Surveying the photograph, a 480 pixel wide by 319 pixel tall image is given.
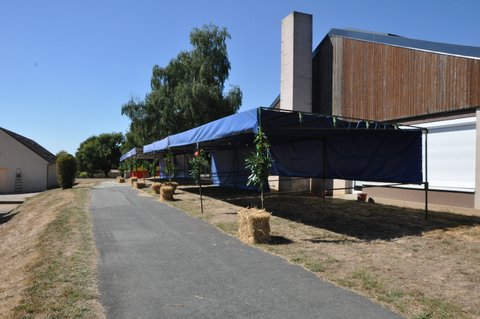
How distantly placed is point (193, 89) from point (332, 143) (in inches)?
799

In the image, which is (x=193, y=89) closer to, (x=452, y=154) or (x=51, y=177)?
(x=51, y=177)

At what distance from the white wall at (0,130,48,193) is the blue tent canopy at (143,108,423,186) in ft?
Answer: 87.7

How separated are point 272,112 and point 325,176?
19.2ft

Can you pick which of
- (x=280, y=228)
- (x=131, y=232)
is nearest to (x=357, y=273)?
(x=280, y=228)

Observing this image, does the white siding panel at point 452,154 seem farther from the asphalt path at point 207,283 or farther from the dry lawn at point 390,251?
the asphalt path at point 207,283

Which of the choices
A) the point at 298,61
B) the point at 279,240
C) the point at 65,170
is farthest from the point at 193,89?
the point at 279,240

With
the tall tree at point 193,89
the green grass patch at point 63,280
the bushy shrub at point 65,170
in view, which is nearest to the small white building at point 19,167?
the bushy shrub at point 65,170

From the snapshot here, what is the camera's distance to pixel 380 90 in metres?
16.2

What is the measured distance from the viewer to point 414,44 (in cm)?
1465

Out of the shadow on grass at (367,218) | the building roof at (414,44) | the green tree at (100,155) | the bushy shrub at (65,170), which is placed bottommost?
the shadow on grass at (367,218)

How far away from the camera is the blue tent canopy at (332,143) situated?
10331 millimetres

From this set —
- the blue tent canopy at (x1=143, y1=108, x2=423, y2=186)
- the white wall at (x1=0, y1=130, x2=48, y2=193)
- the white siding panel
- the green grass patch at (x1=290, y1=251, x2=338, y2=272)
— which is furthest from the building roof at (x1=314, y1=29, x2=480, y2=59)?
the white wall at (x1=0, y1=130, x2=48, y2=193)

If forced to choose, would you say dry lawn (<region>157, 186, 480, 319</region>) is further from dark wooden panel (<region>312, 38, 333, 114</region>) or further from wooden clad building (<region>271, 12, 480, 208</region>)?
dark wooden panel (<region>312, 38, 333, 114</region>)

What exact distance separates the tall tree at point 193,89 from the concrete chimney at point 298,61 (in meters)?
13.4
